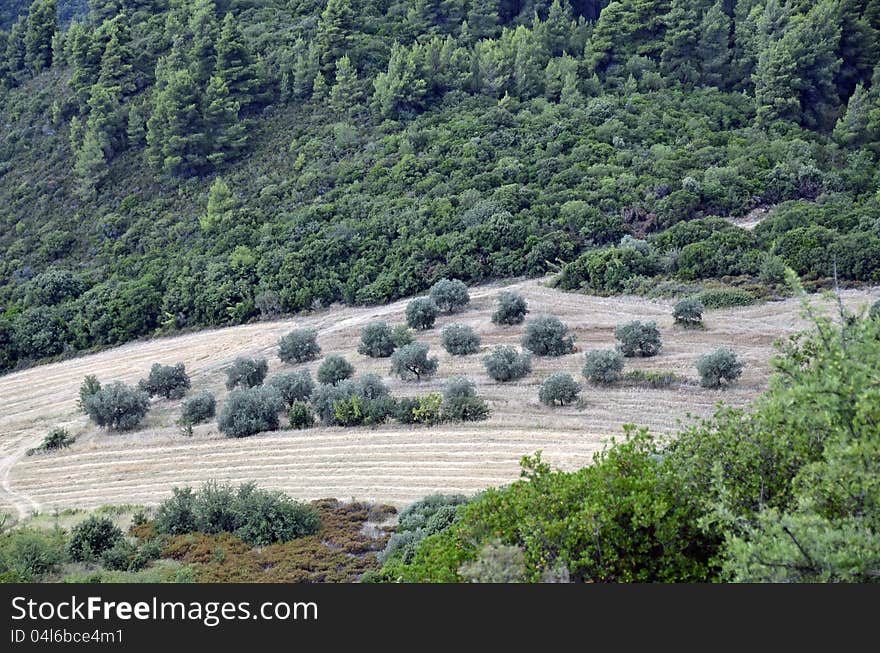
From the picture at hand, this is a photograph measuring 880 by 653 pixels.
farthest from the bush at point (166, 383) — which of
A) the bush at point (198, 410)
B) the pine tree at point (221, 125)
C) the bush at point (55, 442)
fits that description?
the pine tree at point (221, 125)

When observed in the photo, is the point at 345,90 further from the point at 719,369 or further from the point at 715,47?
the point at 719,369

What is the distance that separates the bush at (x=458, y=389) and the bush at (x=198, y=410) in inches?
338

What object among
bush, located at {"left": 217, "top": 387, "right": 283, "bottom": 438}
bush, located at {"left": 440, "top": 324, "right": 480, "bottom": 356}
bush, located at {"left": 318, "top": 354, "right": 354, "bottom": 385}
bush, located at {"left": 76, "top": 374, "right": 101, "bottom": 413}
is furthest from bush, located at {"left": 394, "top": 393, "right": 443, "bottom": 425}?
bush, located at {"left": 76, "top": 374, "right": 101, "bottom": 413}

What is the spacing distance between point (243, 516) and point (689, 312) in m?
18.3

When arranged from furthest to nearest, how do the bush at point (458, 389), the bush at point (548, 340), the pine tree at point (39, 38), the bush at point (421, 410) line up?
the pine tree at point (39, 38) → the bush at point (548, 340) → the bush at point (458, 389) → the bush at point (421, 410)

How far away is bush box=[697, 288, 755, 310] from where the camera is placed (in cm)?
3503

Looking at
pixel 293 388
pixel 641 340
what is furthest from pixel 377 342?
pixel 641 340

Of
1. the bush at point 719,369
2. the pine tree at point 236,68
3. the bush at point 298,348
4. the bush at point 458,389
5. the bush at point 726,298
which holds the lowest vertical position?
the bush at point 298,348

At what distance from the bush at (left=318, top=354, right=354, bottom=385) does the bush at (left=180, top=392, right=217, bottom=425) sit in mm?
3853

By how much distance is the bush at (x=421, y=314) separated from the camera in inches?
1480

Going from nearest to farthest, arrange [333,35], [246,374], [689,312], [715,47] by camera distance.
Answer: [689,312], [246,374], [715,47], [333,35]

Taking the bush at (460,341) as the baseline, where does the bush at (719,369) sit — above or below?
above

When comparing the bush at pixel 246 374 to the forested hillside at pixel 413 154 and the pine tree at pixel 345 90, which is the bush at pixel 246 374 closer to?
the forested hillside at pixel 413 154

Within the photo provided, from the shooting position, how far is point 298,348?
36656 mm
